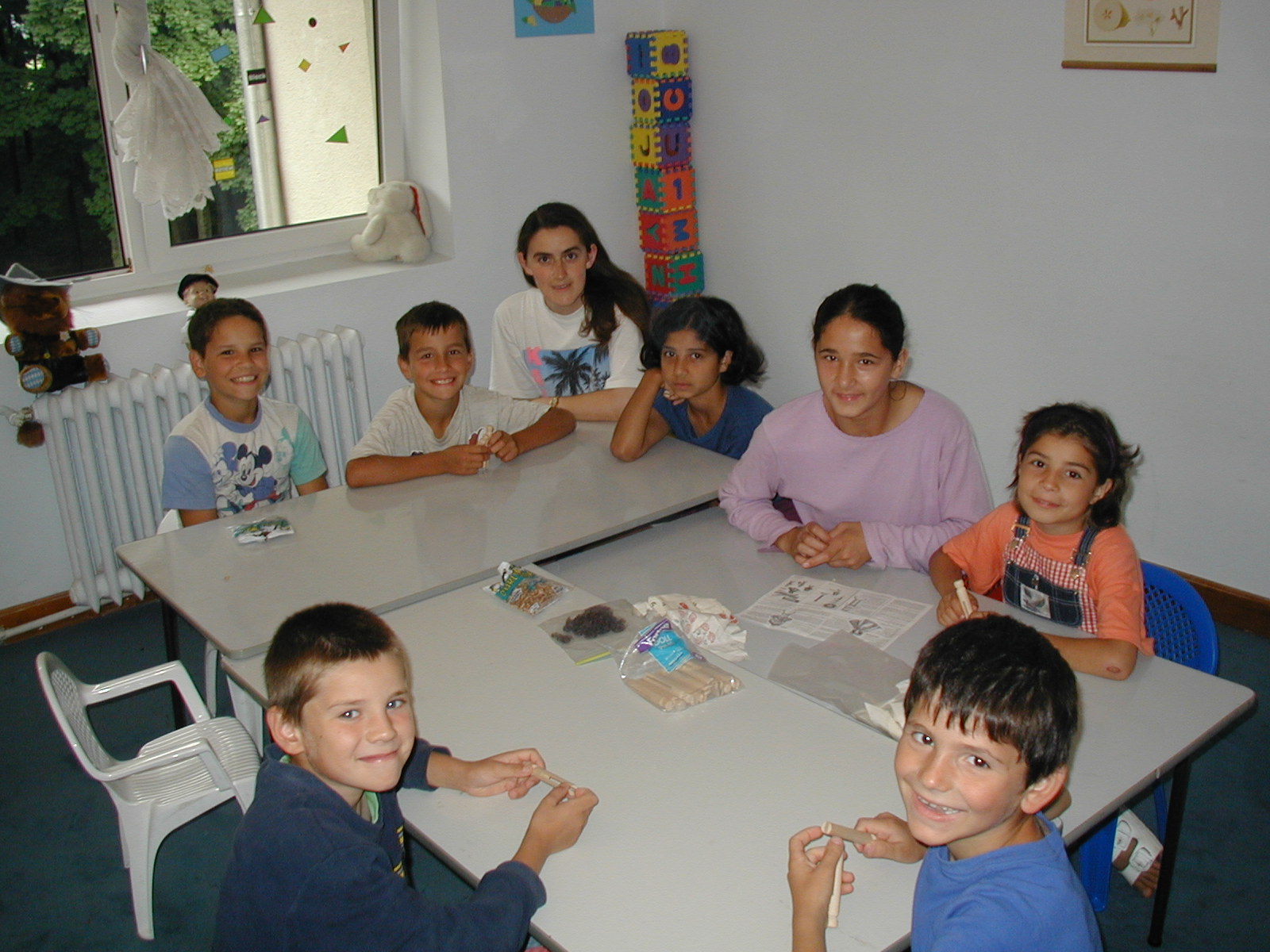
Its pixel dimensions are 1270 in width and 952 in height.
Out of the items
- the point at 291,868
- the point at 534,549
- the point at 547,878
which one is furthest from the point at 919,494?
the point at 291,868

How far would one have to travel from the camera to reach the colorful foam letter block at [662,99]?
434cm

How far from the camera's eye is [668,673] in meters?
1.88

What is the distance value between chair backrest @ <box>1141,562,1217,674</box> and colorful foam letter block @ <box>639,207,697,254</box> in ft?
8.98

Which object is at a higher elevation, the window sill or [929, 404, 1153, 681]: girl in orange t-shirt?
the window sill

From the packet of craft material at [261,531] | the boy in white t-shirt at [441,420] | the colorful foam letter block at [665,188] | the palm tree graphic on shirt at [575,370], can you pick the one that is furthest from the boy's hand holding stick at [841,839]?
the colorful foam letter block at [665,188]

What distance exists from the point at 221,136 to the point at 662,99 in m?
1.61

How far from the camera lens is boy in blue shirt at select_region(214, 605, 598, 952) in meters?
1.33

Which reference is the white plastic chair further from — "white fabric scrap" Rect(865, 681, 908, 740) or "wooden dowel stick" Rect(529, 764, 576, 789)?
"white fabric scrap" Rect(865, 681, 908, 740)

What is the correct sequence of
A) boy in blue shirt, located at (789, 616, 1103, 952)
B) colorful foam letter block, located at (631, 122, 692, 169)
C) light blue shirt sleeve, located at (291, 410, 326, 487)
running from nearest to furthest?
1. boy in blue shirt, located at (789, 616, 1103, 952)
2. light blue shirt sleeve, located at (291, 410, 326, 487)
3. colorful foam letter block, located at (631, 122, 692, 169)

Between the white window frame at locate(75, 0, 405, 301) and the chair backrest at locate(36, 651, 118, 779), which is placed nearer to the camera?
the chair backrest at locate(36, 651, 118, 779)

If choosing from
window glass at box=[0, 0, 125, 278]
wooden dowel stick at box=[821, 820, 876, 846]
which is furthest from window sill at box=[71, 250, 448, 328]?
wooden dowel stick at box=[821, 820, 876, 846]

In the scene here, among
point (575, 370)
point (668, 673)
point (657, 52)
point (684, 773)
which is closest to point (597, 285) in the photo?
point (575, 370)

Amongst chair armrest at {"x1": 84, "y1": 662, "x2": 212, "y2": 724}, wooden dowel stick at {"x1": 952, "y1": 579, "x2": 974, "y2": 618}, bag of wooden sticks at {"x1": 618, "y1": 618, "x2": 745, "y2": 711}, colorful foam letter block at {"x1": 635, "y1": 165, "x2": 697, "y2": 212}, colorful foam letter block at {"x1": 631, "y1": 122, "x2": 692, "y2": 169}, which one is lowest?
chair armrest at {"x1": 84, "y1": 662, "x2": 212, "y2": 724}

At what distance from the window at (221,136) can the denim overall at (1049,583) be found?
116 inches
